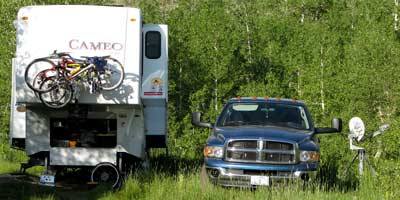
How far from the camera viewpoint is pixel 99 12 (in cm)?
1441

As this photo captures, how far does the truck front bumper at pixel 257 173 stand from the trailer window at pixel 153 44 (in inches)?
181

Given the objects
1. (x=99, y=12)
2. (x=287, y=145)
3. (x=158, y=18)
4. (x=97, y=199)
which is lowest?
(x=97, y=199)

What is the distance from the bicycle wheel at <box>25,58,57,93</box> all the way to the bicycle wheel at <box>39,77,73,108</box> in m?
0.08

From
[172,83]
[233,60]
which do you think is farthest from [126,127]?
[233,60]

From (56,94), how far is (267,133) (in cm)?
425

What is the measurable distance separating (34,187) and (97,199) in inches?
59.6

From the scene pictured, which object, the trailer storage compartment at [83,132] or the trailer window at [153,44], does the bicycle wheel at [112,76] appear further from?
the trailer window at [153,44]

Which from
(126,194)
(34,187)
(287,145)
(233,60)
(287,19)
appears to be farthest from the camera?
(287,19)

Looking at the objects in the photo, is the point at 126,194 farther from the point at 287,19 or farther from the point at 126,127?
the point at 287,19

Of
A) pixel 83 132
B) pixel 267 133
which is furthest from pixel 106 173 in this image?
pixel 267 133

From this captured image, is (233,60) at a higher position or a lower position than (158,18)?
lower

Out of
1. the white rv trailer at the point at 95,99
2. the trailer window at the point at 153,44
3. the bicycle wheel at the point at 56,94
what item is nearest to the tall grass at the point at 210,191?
the white rv trailer at the point at 95,99

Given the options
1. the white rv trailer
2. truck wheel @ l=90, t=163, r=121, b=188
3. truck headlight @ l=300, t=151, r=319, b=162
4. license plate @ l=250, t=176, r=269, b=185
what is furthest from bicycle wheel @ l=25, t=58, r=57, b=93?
truck headlight @ l=300, t=151, r=319, b=162

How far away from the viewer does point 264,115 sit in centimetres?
1351
